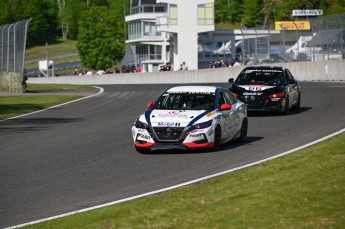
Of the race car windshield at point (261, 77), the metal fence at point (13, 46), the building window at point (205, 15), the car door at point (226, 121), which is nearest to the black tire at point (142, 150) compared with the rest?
the car door at point (226, 121)

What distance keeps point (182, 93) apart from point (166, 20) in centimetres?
7897

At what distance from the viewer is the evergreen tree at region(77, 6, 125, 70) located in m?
128

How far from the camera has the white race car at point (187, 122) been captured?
1864 centimetres

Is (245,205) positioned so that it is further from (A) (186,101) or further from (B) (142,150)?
(A) (186,101)

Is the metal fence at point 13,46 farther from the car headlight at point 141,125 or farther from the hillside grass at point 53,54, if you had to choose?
the hillside grass at point 53,54

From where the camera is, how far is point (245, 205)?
1180 cm

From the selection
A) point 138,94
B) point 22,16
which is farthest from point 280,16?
point 138,94

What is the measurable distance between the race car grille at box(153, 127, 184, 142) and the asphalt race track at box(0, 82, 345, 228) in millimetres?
323

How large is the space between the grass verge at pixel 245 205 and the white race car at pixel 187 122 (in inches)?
148

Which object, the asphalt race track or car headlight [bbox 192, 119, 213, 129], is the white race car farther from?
the asphalt race track

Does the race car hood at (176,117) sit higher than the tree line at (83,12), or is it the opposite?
the tree line at (83,12)

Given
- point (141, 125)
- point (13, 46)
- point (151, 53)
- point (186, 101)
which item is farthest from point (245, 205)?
point (151, 53)

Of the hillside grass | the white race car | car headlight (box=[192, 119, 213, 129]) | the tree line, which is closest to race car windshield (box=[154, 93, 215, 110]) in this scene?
the white race car

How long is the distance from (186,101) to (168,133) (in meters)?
1.44
